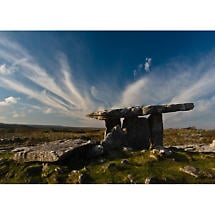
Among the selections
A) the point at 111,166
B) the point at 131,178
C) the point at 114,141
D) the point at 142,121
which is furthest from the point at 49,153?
the point at 142,121

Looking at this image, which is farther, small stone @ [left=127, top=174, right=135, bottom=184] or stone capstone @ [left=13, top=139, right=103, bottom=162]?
stone capstone @ [left=13, top=139, right=103, bottom=162]

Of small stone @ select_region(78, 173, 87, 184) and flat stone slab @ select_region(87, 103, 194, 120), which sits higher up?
flat stone slab @ select_region(87, 103, 194, 120)

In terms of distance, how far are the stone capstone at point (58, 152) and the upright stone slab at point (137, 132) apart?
4.18 m

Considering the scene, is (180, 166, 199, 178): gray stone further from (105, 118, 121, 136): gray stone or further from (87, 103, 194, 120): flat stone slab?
(105, 118, 121, 136): gray stone

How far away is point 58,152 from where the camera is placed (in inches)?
448

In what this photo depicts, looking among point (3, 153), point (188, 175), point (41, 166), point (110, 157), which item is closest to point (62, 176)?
point (41, 166)

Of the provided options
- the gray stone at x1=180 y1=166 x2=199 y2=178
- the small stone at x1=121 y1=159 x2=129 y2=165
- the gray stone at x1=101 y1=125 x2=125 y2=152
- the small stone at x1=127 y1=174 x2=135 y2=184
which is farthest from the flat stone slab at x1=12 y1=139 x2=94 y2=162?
the gray stone at x1=180 y1=166 x2=199 y2=178

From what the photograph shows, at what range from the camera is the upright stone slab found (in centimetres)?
1666

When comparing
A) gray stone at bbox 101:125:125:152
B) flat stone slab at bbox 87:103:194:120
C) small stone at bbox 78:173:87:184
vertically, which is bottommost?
small stone at bbox 78:173:87:184

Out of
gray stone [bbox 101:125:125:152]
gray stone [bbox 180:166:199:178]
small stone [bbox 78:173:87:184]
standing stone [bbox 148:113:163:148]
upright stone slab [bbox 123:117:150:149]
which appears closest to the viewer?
small stone [bbox 78:173:87:184]

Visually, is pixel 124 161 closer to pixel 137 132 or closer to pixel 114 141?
pixel 114 141

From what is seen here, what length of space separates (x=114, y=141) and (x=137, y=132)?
305 centimetres

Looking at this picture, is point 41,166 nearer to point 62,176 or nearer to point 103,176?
point 62,176

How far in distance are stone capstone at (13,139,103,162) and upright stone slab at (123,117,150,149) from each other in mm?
4183
